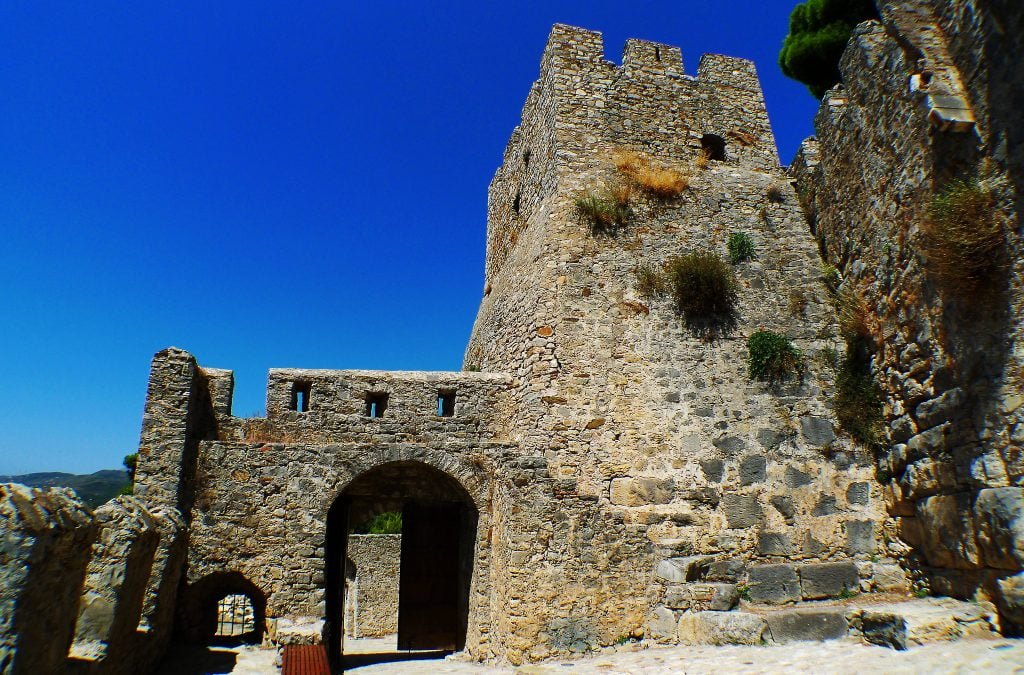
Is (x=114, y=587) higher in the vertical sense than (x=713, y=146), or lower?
lower

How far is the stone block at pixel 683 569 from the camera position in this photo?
8.53 m

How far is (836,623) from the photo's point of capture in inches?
297

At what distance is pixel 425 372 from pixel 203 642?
16.3 ft

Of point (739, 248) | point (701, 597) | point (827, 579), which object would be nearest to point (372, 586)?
point (701, 597)

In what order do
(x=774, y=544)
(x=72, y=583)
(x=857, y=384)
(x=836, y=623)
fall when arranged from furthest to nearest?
(x=857, y=384) < (x=774, y=544) < (x=836, y=623) < (x=72, y=583)

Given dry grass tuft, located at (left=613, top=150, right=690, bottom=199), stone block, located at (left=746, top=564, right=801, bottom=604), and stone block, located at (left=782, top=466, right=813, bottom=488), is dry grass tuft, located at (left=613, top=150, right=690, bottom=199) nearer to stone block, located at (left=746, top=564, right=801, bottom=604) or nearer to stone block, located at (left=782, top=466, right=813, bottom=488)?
stone block, located at (left=782, top=466, right=813, bottom=488)

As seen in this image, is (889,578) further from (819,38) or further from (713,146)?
(819,38)

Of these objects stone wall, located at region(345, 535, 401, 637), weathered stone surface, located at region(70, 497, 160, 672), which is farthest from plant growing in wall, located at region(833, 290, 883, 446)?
stone wall, located at region(345, 535, 401, 637)

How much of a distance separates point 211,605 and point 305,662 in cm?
440

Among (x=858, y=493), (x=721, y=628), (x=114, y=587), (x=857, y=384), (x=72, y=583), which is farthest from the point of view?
(x=857, y=384)

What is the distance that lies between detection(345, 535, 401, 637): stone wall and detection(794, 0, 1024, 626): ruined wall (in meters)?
15.2

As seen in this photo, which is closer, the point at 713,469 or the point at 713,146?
the point at 713,469

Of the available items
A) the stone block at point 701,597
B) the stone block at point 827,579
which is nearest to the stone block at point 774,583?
the stone block at point 827,579

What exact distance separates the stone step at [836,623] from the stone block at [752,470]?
1641 mm
